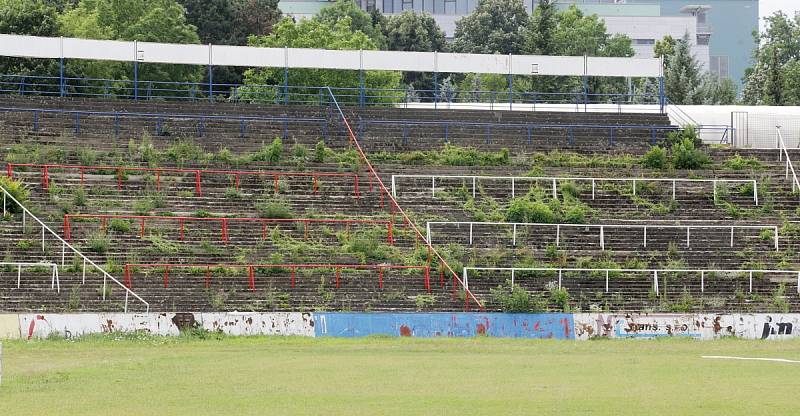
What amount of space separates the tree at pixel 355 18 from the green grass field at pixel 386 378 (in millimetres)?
81750

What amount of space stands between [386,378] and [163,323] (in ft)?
47.0

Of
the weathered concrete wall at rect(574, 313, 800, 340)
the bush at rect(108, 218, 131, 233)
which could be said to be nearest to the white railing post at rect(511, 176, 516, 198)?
the weathered concrete wall at rect(574, 313, 800, 340)

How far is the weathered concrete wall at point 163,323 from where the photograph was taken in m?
38.2

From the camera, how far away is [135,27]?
85188mm

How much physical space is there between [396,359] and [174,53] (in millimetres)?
35401

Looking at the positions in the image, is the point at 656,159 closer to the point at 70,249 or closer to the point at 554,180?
the point at 554,180

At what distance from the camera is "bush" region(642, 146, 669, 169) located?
197 feet

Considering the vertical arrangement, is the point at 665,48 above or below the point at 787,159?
above

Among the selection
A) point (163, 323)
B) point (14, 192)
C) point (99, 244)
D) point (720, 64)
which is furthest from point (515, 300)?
point (720, 64)

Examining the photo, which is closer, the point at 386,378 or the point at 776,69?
the point at 386,378

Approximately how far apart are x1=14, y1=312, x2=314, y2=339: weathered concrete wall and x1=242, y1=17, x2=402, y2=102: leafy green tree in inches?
1686

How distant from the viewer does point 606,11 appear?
6206 inches

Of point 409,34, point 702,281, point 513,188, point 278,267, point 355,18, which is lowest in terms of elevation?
point 702,281

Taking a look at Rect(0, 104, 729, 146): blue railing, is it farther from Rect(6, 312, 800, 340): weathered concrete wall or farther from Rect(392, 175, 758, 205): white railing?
Rect(6, 312, 800, 340): weathered concrete wall
